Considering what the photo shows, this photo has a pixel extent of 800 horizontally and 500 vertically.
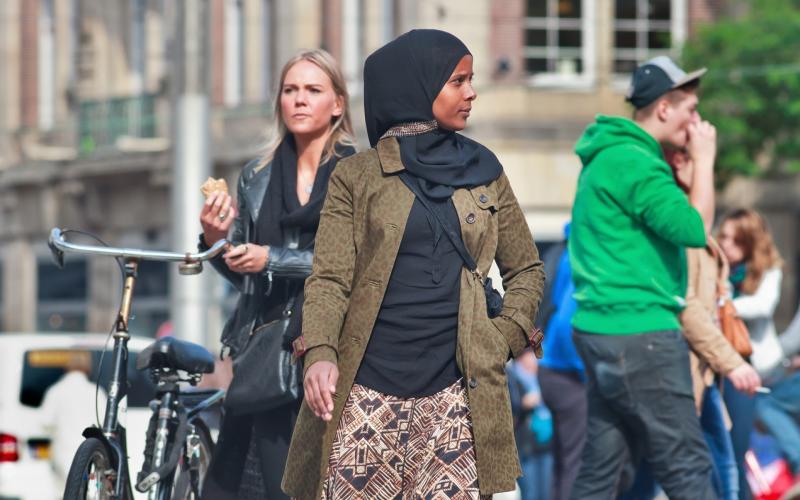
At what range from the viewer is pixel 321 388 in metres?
5.10

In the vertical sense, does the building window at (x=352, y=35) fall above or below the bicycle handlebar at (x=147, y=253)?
above

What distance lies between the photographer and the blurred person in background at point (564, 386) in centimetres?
875

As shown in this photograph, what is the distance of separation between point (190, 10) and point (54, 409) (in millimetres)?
7436

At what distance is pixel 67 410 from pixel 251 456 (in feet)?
15.7

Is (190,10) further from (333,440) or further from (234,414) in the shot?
(333,440)

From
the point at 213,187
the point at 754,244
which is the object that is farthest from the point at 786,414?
the point at 213,187

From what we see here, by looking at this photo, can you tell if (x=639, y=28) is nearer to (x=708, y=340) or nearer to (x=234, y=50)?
(x=234, y=50)

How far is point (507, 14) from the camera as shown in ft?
88.3

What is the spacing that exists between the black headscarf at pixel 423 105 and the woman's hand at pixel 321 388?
0.57 meters

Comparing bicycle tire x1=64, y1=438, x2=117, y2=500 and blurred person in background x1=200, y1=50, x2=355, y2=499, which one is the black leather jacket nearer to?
blurred person in background x1=200, y1=50, x2=355, y2=499

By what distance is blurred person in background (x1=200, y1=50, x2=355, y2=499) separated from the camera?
643 centimetres

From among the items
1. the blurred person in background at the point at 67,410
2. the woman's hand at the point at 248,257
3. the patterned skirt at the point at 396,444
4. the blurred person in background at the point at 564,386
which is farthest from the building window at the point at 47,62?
the patterned skirt at the point at 396,444

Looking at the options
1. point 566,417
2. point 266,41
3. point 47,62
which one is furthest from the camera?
point 47,62

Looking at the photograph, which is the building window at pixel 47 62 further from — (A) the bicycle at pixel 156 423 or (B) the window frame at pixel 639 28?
(A) the bicycle at pixel 156 423
